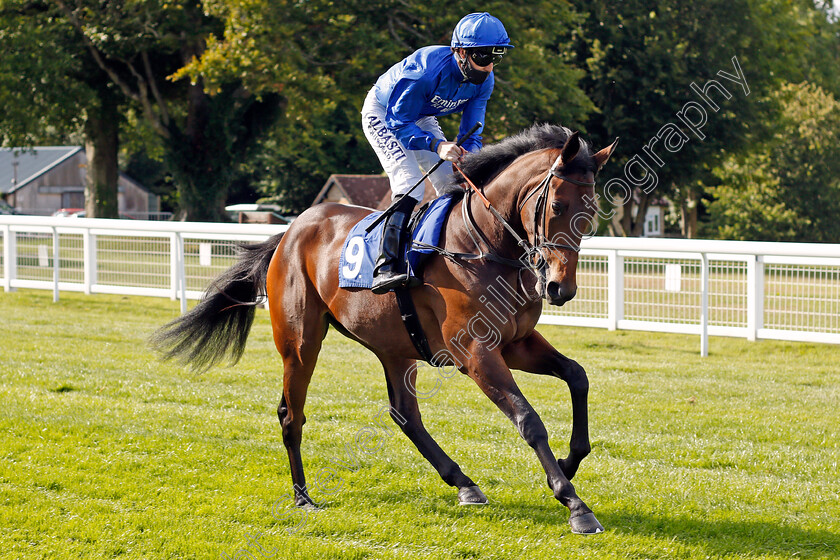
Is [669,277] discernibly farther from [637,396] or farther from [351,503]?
[351,503]

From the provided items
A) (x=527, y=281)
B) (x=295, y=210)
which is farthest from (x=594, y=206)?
(x=295, y=210)

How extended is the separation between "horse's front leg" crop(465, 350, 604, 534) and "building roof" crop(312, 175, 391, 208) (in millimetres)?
26547

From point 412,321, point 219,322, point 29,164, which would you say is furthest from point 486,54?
point 29,164

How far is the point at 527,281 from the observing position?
12.0ft

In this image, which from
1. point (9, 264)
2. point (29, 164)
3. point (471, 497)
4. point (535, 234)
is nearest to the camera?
point (535, 234)

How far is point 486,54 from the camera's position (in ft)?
12.9

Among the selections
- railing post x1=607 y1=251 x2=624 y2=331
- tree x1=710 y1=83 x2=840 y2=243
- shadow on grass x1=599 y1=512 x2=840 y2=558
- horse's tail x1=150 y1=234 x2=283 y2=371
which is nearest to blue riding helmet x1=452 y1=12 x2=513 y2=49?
horse's tail x1=150 y1=234 x2=283 y2=371

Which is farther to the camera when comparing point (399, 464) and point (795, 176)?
point (795, 176)

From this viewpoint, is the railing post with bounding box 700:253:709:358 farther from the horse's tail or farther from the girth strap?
the girth strap

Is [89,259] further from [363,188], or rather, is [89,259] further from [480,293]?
[363,188]

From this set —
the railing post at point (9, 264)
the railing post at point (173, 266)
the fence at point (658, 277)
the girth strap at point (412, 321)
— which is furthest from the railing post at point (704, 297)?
the railing post at point (9, 264)

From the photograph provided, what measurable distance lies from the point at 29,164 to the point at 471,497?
63836 millimetres

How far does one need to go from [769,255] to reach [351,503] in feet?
17.5

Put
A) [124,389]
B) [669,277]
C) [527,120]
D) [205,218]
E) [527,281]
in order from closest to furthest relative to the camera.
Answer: [527,281]
[124,389]
[669,277]
[527,120]
[205,218]
